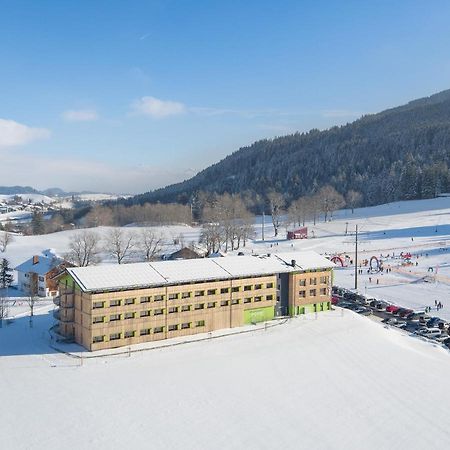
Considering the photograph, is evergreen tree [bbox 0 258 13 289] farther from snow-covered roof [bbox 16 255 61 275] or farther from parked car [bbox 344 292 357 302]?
parked car [bbox 344 292 357 302]

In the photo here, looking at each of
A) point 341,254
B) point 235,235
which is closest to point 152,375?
point 341,254

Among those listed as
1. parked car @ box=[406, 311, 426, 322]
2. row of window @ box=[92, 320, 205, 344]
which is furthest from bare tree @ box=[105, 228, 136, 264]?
parked car @ box=[406, 311, 426, 322]

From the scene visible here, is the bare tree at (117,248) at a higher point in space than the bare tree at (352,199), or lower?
lower

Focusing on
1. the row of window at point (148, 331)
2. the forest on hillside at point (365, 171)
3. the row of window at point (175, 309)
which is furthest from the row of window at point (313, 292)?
the forest on hillside at point (365, 171)

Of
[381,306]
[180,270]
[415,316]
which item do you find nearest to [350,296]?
[381,306]

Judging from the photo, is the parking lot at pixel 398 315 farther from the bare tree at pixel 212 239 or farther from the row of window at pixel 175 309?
the bare tree at pixel 212 239
